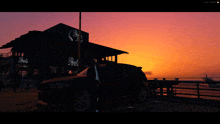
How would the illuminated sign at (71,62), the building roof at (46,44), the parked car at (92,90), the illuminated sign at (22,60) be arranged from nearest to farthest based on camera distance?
the parked car at (92,90)
the building roof at (46,44)
the illuminated sign at (22,60)
the illuminated sign at (71,62)

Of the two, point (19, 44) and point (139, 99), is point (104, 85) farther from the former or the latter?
point (19, 44)

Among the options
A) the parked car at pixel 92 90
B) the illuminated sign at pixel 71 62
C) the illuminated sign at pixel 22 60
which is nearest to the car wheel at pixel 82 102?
the parked car at pixel 92 90

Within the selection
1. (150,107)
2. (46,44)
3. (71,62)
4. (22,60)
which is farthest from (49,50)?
(150,107)

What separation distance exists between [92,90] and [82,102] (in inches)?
20.1

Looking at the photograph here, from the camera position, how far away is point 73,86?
18.7 feet

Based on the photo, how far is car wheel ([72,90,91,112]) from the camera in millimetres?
5629

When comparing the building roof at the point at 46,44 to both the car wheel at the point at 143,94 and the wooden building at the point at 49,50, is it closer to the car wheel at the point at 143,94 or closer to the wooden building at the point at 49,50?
the wooden building at the point at 49,50

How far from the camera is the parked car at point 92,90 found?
18.1ft

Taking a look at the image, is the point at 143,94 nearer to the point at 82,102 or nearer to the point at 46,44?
the point at 82,102

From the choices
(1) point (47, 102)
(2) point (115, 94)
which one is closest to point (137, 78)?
(2) point (115, 94)

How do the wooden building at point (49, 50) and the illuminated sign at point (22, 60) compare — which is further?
the illuminated sign at point (22, 60)

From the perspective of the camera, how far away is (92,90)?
5.79 m

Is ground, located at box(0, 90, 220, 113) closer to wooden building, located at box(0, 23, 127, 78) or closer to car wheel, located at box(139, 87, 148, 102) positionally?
car wheel, located at box(139, 87, 148, 102)

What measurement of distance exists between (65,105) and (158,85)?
23.5 feet
